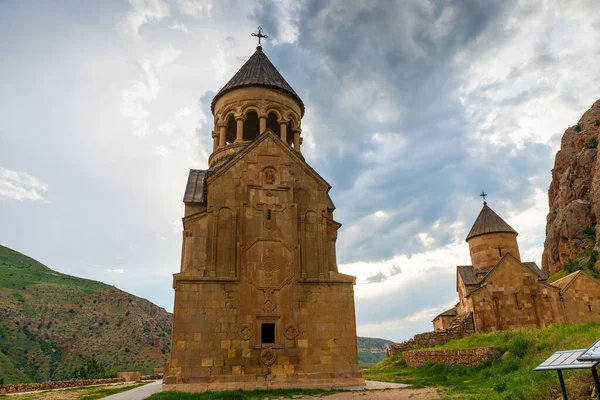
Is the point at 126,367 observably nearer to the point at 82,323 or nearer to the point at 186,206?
the point at 82,323

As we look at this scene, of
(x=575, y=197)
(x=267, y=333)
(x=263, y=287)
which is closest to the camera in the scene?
(x=267, y=333)

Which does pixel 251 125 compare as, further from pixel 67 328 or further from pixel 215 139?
pixel 67 328

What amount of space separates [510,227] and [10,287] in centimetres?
5013

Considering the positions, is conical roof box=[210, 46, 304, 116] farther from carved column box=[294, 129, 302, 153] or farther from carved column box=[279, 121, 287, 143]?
carved column box=[279, 121, 287, 143]

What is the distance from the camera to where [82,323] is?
1709 inches

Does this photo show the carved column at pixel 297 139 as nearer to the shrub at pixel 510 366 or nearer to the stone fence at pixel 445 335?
the shrub at pixel 510 366

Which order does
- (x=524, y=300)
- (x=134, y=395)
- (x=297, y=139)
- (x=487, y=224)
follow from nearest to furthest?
1. (x=134, y=395)
2. (x=297, y=139)
3. (x=524, y=300)
4. (x=487, y=224)

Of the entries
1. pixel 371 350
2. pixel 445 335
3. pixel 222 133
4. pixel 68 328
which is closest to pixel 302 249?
pixel 222 133

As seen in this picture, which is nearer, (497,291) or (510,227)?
(497,291)

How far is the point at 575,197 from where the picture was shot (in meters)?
35.8

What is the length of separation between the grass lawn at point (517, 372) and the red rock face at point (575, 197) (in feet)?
82.3

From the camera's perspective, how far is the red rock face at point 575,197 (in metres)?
33.1

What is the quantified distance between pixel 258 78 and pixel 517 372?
11721mm

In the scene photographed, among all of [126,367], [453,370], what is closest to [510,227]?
[453,370]
